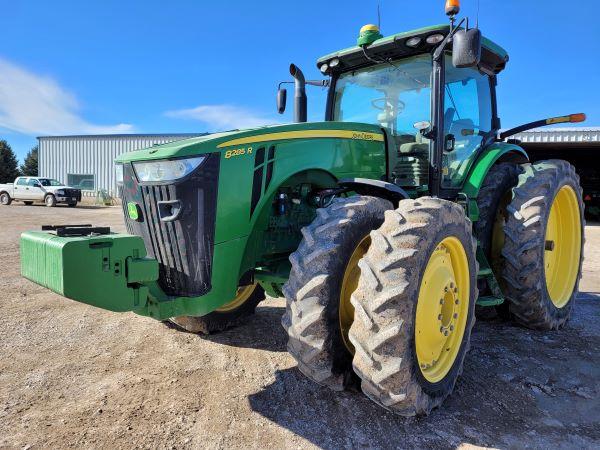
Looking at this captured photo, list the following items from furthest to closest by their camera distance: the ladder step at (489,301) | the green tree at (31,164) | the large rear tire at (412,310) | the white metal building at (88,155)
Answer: the green tree at (31,164) < the white metal building at (88,155) < the ladder step at (489,301) < the large rear tire at (412,310)

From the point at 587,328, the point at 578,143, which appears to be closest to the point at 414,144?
the point at 587,328

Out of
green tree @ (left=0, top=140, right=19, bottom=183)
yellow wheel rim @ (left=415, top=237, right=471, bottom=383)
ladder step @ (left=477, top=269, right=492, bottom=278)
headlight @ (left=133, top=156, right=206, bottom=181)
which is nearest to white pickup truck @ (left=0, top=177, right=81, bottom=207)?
green tree @ (left=0, top=140, right=19, bottom=183)

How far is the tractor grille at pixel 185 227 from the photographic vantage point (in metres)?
2.66

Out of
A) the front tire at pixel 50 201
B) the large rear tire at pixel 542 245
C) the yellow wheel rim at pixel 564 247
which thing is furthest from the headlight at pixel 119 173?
the front tire at pixel 50 201

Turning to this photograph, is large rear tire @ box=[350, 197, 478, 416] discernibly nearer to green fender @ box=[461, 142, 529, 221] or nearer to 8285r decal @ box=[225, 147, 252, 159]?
8285r decal @ box=[225, 147, 252, 159]

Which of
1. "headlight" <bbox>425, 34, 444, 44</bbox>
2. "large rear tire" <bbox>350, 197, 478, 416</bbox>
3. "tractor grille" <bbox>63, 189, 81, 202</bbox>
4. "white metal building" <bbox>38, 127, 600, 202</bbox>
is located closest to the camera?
"large rear tire" <bbox>350, 197, 478, 416</bbox>

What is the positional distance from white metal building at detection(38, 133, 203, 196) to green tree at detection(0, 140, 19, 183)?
11.9 m

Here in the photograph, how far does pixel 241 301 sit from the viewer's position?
4.18 m

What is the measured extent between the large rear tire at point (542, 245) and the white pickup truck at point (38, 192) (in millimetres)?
24810

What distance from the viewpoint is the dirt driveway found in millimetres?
2430

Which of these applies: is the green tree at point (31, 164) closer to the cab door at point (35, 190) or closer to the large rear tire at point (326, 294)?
the cab door at point (35, 190)

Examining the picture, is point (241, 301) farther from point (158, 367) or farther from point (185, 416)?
point (185, 416)

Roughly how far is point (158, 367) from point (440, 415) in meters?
2.00

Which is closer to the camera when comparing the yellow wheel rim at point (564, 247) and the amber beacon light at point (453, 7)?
the amber beacon light at point (453, 7)
